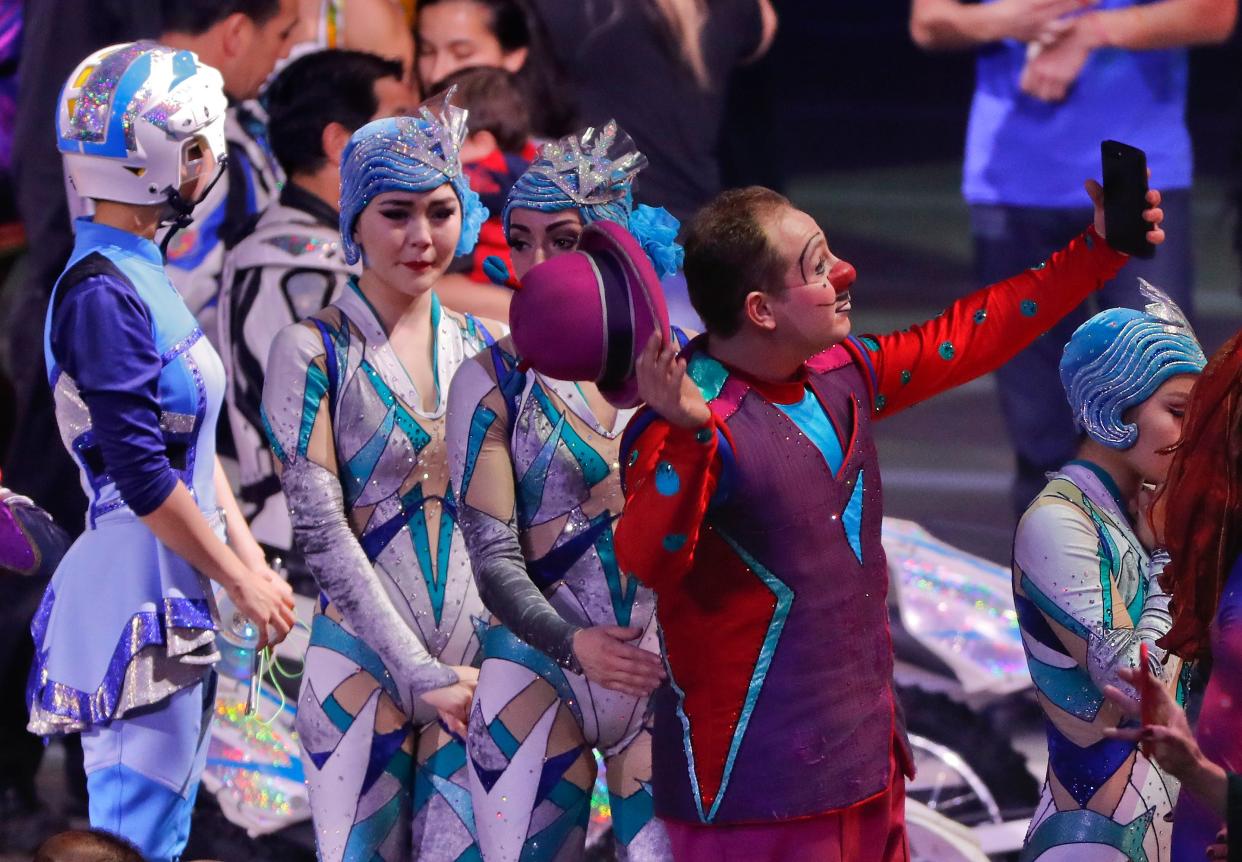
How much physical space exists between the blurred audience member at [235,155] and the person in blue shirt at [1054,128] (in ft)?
5.95

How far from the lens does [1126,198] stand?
2.80m

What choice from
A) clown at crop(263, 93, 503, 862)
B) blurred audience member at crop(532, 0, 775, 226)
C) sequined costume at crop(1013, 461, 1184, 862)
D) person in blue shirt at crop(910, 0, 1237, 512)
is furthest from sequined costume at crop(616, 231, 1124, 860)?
blurred audience member at crop(532, 0, 775, 226)

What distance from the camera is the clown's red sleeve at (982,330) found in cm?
280

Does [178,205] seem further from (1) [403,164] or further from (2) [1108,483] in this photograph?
(2) [1108,483]

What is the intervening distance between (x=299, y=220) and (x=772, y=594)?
251cm

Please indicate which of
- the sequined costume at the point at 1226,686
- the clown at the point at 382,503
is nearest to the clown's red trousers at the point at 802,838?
the sequined costume at the point at 1226,686

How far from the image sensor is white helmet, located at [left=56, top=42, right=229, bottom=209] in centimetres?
318

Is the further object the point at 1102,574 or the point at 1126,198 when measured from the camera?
the point at 1102,574

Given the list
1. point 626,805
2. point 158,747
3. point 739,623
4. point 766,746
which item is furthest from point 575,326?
point 158,747

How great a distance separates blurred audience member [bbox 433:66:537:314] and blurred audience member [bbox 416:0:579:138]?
0.36 feet

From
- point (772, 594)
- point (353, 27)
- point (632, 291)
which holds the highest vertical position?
point (632, 291)

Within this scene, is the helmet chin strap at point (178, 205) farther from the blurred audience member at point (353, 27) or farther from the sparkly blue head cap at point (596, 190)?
the blurred audience member at point (353, 27)

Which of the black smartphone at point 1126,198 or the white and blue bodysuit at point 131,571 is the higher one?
the black smartphone at point 1126,198

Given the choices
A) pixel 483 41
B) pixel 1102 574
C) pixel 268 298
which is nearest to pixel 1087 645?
pixel 1102 574
